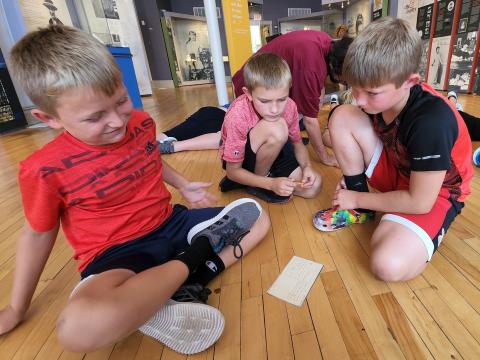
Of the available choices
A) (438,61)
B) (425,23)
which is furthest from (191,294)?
(425,23)

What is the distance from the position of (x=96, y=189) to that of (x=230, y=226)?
0.35m

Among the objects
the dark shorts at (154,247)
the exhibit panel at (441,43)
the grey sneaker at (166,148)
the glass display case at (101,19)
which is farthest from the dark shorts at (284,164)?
the glass display case at (101,19)

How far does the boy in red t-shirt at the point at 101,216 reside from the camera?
56 cm

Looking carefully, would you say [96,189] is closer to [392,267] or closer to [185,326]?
[185,326]

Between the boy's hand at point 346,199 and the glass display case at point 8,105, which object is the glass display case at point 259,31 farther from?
the boy's hand at point 346,199

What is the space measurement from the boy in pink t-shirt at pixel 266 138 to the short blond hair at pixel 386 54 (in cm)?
36

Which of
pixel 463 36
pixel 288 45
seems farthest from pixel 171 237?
pixel 463 36

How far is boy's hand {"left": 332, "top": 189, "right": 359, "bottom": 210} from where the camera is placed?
2.83 feet

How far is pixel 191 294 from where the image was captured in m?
0.68

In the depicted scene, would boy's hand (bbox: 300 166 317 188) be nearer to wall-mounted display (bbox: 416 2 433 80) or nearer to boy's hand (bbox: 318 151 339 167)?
boy's hand (bbox: 318 151 339 167)

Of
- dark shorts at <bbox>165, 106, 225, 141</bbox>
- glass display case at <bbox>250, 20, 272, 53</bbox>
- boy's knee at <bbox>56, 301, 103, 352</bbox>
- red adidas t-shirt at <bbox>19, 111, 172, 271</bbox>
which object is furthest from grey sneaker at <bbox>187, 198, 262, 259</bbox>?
glass display case at <bbox>250, 20, 272, 53</bbox>

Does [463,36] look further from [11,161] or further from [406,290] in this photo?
[11,161]

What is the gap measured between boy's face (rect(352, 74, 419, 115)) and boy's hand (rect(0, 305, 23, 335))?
961 millimetres

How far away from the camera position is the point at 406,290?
688mm
